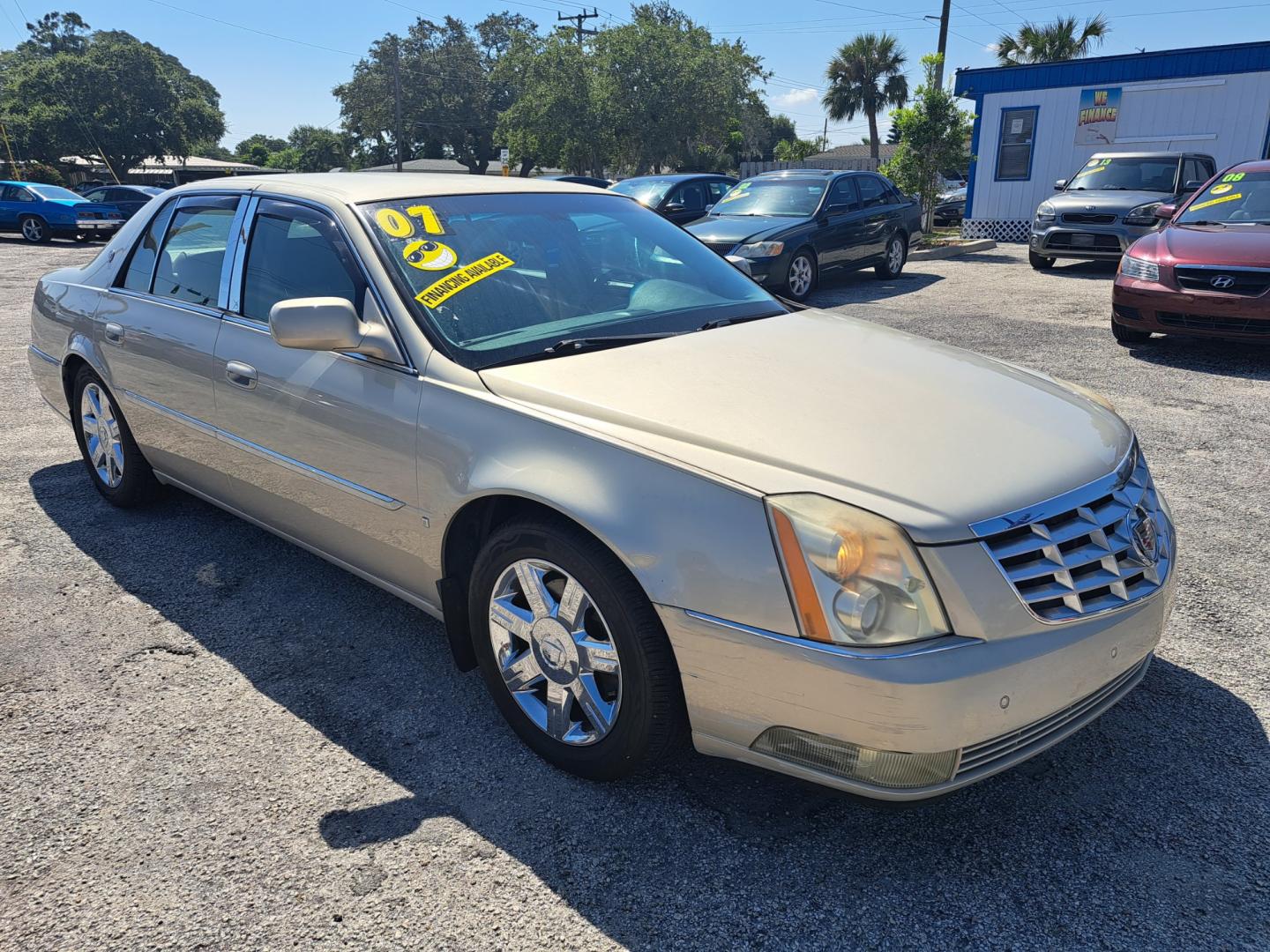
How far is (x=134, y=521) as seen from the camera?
4492mm

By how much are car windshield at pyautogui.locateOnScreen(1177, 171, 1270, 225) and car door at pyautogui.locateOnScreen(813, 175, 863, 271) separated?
4.11 meters

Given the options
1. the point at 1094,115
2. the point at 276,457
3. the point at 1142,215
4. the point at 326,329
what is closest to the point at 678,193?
the point at 1142,215

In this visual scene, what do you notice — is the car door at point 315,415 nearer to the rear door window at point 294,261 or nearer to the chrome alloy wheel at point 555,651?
the rear door window at point 294,261

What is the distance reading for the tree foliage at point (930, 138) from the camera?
17.6 meters

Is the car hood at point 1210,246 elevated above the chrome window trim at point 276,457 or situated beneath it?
elevated above

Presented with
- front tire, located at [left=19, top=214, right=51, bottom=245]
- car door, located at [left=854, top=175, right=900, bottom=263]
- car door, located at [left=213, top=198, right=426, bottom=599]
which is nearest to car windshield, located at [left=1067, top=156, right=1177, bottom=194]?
car door, located at [left=854, top=175, right=900, bottom=263]

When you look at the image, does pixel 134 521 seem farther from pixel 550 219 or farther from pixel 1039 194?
pixel 1039 194

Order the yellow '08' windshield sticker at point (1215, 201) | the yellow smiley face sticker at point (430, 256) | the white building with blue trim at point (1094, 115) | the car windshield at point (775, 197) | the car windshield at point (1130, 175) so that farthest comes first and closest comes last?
the white building with blue trim at point (1094, 115) → the car windshield at point (1130, 175) → the car windshield at point (775, 197) → the yellow '08' windshield sticker at point (1215, 201) → the yellow smiley face sticker at point (430, 256)

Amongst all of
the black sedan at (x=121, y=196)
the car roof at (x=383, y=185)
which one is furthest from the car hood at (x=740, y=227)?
the black sedan at (x=121, y=196)

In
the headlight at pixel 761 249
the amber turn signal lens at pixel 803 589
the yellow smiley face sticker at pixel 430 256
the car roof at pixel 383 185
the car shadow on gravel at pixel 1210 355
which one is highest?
the car roof at pixel 383 185

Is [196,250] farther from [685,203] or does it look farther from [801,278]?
[685,203]

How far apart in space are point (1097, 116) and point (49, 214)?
2376 centimetres

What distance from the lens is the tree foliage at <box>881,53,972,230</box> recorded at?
17578mm

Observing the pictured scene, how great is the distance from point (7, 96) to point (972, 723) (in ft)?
215
